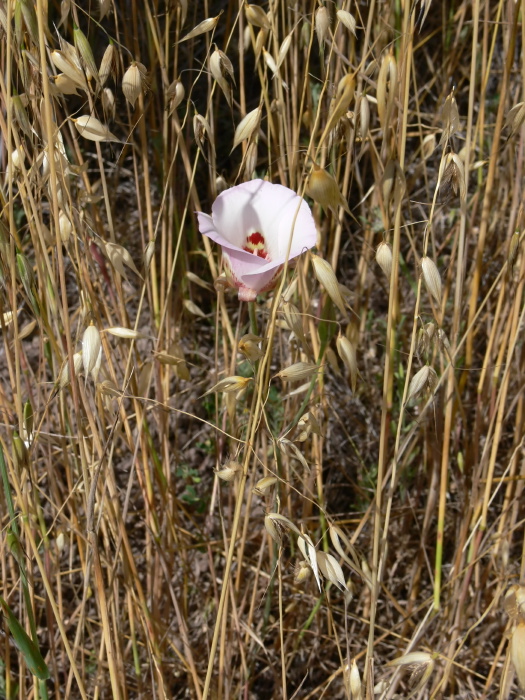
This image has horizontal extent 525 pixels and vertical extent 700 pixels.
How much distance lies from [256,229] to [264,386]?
21 cm

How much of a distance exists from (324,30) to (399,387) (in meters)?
0.61

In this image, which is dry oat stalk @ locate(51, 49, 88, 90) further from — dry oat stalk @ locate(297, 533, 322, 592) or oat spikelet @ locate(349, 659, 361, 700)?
oat spikelet @ locate(349, 659, 361, 700)

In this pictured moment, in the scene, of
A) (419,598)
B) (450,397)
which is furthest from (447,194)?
(419,598)

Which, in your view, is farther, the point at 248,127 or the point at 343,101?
the point at 248,127

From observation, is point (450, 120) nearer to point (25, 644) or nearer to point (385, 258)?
point (385, 258)

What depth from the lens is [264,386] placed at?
563mm

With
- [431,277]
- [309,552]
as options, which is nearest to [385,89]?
[431,277]

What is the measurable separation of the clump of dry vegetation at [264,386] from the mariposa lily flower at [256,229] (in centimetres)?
4

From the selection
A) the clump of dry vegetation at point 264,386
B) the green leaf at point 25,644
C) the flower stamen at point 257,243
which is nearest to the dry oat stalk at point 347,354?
the clump of dry vegetation at point 264,386

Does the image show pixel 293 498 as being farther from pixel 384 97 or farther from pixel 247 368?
pixel 384 97

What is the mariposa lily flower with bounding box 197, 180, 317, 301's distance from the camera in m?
0.59

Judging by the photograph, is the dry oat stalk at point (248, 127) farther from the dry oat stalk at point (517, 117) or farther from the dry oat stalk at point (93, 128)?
the dry oat stalk at point (517, 117)

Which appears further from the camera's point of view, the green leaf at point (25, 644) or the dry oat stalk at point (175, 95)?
the dry oat stalk at point (175, 95)

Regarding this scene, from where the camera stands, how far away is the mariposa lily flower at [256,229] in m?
0.59
